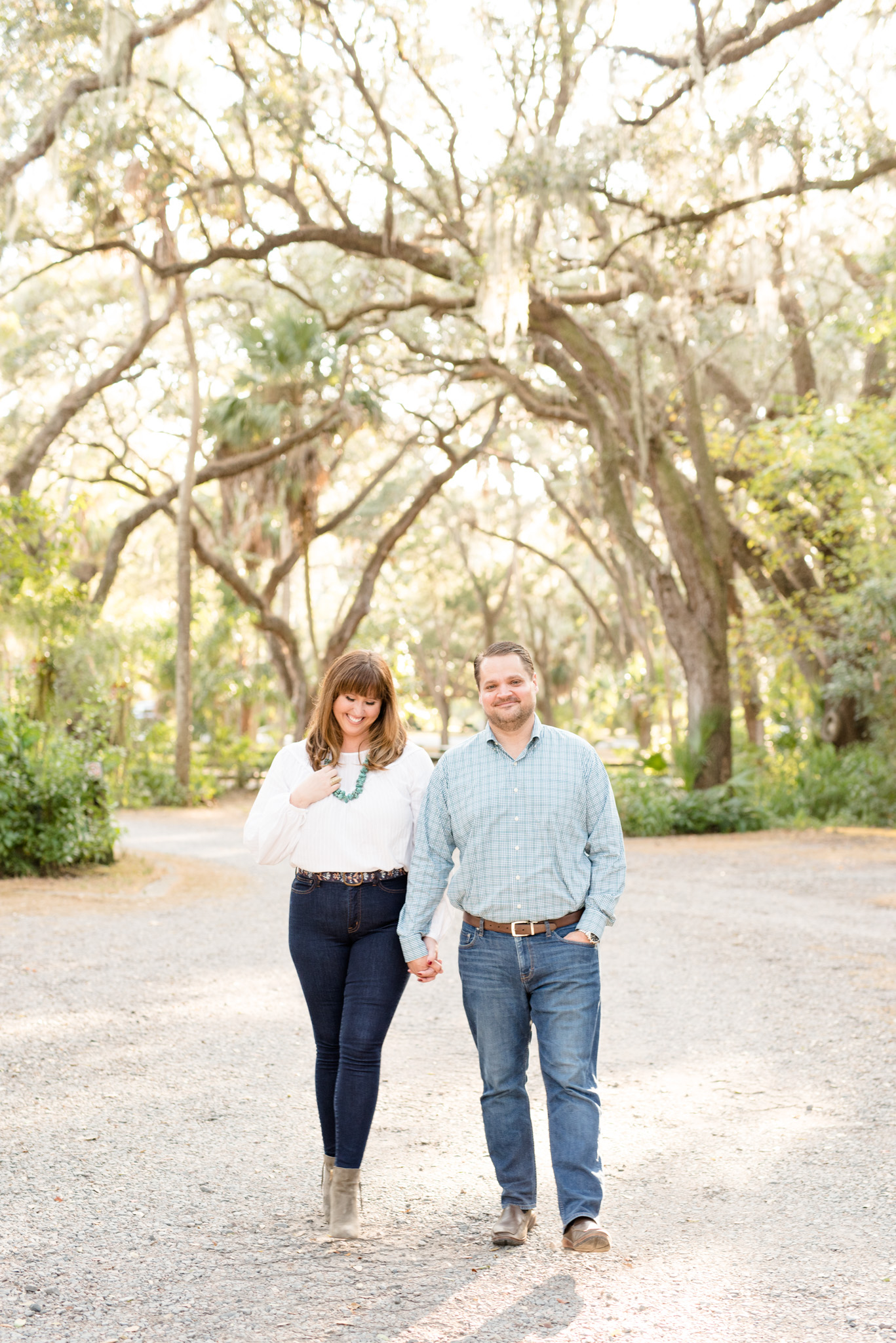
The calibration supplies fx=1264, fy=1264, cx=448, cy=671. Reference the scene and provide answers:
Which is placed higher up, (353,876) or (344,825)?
(344,825)

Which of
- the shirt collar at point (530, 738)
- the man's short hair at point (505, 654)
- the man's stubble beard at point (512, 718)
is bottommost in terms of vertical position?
the shirt collar at point (530, 738)

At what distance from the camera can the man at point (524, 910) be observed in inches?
138

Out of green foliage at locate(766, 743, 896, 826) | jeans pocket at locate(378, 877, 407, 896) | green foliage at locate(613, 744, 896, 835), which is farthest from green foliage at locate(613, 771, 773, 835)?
jeans pocket at locate(378, 877, 407, 896)

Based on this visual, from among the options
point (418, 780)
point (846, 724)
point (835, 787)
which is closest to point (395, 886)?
point (418, 780)

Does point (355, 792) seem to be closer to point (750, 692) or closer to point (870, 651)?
point (870, 651)

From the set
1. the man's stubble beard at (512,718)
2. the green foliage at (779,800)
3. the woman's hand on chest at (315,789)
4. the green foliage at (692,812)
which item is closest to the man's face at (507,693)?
the man's stubble beard at (512,718)

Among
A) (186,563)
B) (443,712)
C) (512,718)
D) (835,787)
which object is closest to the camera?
(512,718)

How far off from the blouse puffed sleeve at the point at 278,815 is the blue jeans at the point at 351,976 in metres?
0.13

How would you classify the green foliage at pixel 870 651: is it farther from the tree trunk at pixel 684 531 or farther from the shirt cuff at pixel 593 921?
the shirt cuff at pixel 593 921

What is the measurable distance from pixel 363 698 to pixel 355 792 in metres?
0.28

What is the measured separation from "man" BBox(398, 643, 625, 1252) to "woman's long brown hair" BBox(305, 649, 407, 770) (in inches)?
8.2

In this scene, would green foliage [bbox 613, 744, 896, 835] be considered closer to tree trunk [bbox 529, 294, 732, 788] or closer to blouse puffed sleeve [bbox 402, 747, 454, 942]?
tree trunk [bbox 529, 294, 732, 788]

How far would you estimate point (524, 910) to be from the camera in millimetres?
3516

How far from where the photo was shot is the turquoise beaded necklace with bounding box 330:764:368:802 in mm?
3727
